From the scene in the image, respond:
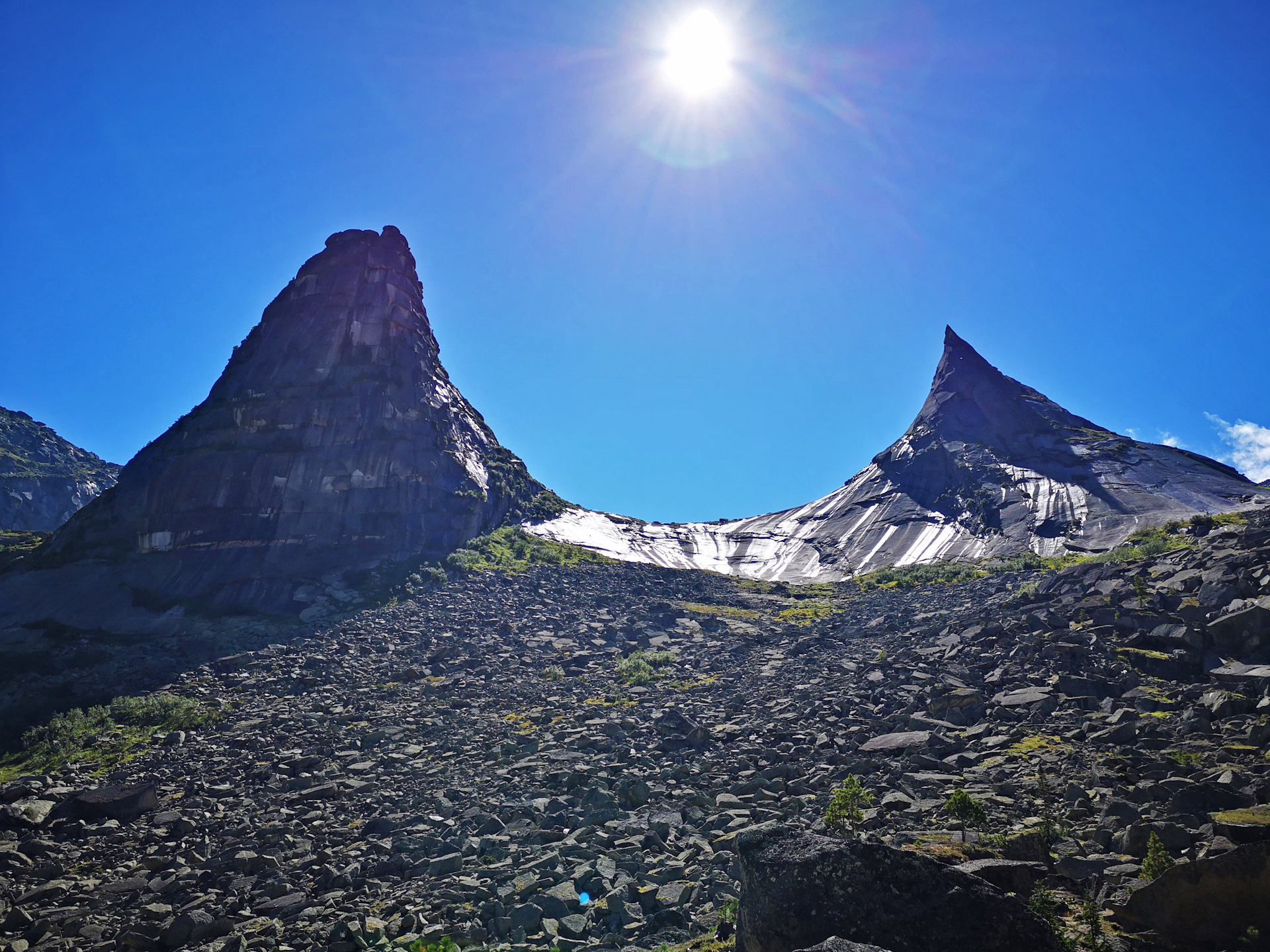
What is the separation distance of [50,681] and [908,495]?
81.6 metres

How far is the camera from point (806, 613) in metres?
46.7

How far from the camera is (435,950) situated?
11.2 metres

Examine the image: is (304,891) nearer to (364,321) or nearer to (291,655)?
(291,655)

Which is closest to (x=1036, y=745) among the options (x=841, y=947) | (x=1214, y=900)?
(x=1214, y=900)

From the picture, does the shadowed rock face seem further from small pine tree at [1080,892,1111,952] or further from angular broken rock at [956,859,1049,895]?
small pine tree at [1080,892,1111,952]

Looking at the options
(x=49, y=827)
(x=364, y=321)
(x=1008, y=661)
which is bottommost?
(x=49, y=827)

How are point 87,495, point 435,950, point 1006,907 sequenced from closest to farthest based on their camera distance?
point 1006,907 → point 435,950 → point 87,495

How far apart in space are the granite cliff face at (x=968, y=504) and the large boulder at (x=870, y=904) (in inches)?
2287

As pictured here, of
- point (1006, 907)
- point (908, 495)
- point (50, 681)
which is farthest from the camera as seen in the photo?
point (908, 495)

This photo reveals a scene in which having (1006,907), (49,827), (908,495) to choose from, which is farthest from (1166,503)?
(49,827)

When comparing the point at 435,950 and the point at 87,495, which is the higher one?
the point at 87,495

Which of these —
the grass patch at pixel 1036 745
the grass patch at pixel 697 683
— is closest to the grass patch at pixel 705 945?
the grass patch at pixel 1036 745

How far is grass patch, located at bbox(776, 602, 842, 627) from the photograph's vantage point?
43.4 m

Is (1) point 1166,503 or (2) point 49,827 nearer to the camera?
(2) point 49,827
